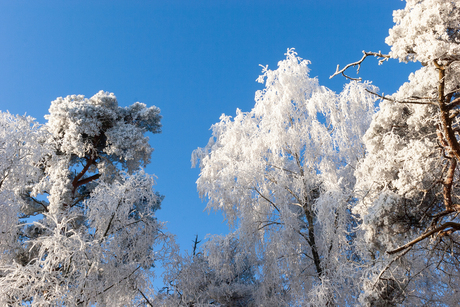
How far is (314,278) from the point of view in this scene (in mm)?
8172

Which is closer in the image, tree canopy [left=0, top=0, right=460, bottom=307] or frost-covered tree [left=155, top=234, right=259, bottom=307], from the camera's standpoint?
tree canopy [left=0, top=0, right=460, bottom=307]

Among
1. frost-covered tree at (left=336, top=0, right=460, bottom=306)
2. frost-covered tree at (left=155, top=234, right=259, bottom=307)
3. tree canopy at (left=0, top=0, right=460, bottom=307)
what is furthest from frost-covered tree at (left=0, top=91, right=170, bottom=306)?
frost-covered tree at (left=336, top=0, right=460, bottom=306)

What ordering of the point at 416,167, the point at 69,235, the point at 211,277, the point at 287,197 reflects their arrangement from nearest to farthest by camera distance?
the point at 416,167 < the point at 69,235 < the point at 287,197 < the point at 211,277

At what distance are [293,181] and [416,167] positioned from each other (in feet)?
12.3

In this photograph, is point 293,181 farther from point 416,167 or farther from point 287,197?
point 416,167

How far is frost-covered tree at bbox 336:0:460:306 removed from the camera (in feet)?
14.3

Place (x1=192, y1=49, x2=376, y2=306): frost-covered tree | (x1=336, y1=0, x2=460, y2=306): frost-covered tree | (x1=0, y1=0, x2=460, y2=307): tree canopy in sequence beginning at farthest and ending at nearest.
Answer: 1. (x1=192, y1=49, x2=376, y2=306): frost-covered tree
2. (x1=0, y1=0, x2=460, y2=307): tree canopy
3. (x1=336, y1=0, x2=460, y2=306): frost-covered tree

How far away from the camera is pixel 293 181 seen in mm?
8688

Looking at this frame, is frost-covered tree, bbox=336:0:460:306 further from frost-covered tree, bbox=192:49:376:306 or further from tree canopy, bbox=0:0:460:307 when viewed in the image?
frost-covered tree, bbox=192:49:376:306

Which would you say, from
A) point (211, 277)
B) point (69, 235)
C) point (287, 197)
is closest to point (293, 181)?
point (287, 197)

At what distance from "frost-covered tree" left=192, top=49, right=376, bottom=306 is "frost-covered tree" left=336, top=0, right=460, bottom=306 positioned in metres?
1.21

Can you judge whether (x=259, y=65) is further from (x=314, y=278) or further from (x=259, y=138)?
(x=314, y=278)

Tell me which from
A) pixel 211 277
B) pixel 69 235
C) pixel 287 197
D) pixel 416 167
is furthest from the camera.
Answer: pixel 211 277

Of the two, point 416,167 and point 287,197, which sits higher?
point 287,197
